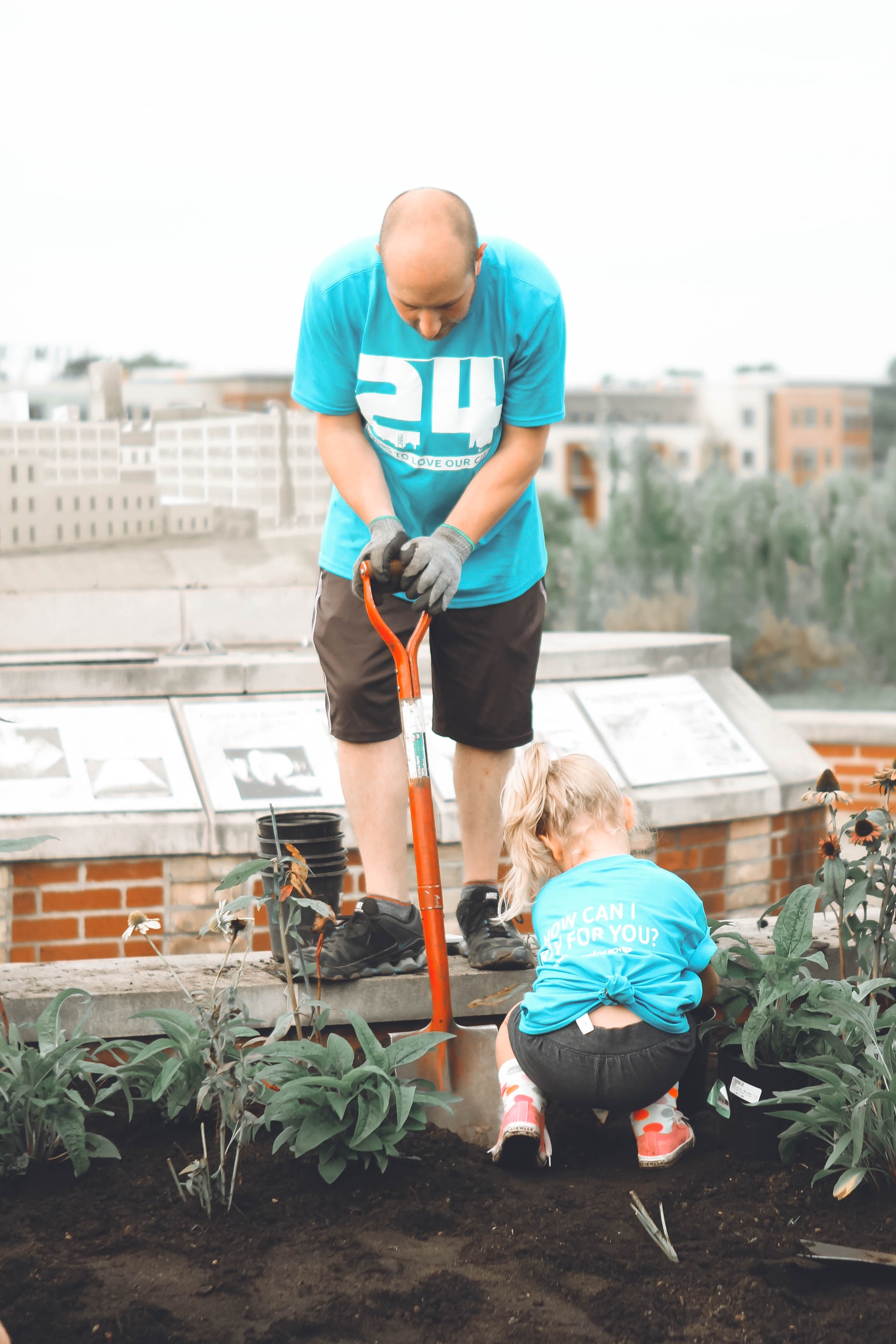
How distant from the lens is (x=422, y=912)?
2.71 meters

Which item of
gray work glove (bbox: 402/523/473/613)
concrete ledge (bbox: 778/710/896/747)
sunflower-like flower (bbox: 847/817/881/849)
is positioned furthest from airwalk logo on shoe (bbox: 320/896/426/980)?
concrete ledge (bbox: 778/710/896/747)

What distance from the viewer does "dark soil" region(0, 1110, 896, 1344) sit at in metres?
1.84

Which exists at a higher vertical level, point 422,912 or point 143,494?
point 143,494

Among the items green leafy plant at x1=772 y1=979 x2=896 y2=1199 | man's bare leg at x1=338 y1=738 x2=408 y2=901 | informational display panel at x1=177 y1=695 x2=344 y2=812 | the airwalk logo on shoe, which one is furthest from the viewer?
informational display panel at x1=177 y1=695 x2=344 y2=812

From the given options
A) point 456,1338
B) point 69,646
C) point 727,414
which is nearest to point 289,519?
point 69,646

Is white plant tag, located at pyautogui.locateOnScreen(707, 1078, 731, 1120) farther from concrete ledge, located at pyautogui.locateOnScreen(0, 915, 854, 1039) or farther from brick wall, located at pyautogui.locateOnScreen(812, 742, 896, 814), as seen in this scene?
brick wall, located at pyautogui.locateOnScreen(812, 742, 896, 814)

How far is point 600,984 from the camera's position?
2430 millimetres

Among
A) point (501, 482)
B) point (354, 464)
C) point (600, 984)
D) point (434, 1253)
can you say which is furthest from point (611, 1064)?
point (354, 464)

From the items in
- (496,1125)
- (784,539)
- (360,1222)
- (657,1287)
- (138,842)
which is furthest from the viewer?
(784,539)

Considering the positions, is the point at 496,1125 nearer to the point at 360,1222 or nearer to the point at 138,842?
the point at 360,1222

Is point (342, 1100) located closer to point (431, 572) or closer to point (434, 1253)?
point (434, 1253)

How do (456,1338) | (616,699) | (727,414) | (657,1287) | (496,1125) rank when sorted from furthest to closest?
(727,414), (616,699), (496,1125), (657,1287), (456,1338)

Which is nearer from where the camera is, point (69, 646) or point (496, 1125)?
point (496, 1125)

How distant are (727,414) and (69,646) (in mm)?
8569
